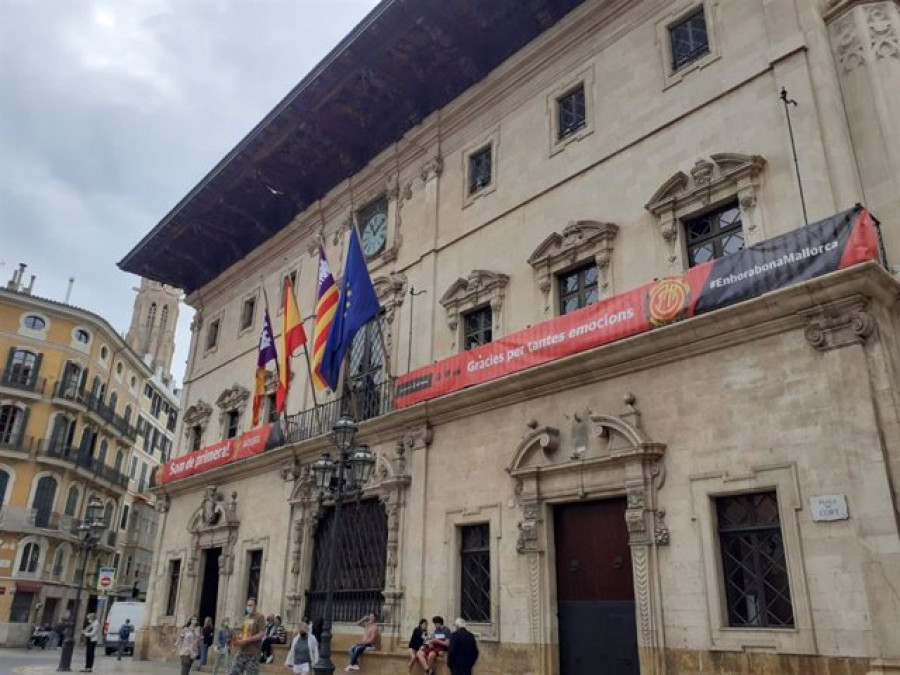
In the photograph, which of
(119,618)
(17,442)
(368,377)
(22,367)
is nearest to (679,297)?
(368,377)

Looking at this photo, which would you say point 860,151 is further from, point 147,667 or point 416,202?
point 147,667

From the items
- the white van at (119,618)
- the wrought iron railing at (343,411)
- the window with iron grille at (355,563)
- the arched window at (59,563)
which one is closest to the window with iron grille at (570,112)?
the wrought iron railing at (343,411)

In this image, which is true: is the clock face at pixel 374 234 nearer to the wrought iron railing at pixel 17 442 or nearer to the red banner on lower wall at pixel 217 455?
the red banner on lower wall at pixel 217 455

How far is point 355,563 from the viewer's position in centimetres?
1736

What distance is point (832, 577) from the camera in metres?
9.21

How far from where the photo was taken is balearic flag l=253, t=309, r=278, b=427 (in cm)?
2008

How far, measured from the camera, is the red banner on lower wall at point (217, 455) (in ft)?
67.8

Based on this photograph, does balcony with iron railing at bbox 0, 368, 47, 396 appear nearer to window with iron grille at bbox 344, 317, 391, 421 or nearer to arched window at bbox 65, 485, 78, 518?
arched window at bbox 65, 485, 78, 518

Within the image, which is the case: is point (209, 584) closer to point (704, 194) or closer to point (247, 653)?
point (247, 653)

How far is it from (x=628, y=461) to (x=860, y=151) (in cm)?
568

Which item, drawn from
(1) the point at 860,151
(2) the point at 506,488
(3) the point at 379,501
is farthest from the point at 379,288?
(1) the point at 860,151

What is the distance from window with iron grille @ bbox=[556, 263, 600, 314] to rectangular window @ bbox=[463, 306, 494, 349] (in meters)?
1.79

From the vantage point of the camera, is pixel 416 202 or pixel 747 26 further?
pixel 416 202

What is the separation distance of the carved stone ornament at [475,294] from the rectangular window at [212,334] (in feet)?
42.8
